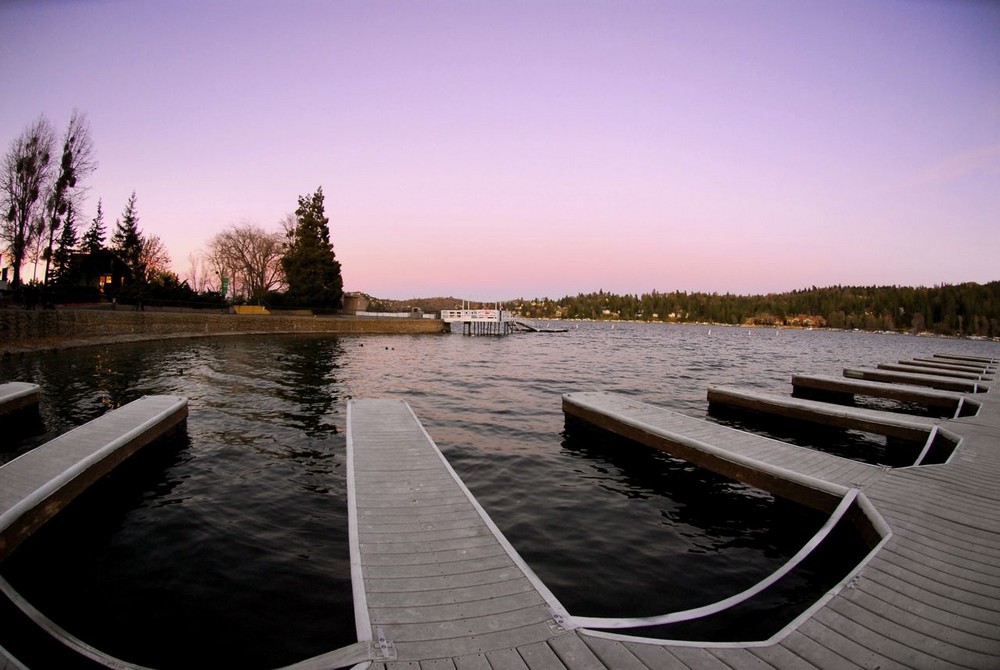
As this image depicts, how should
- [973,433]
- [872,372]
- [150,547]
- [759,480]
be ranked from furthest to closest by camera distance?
1. [872,372]
2. [973,433]
3. [759,480]
4. [150,547]

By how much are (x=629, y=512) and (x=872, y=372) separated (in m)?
19.6

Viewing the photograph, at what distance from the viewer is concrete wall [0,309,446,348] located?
2402 cm

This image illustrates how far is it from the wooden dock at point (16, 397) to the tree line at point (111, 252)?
2312 centimetres

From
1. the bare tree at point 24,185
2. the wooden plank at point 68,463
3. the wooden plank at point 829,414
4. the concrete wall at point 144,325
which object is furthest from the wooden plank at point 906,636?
the bare tree at point 24,185

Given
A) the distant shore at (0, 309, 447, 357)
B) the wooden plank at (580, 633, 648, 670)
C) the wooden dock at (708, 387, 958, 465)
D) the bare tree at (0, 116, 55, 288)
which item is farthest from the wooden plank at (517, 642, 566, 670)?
the bare tree at (0, 116, 55, 288)

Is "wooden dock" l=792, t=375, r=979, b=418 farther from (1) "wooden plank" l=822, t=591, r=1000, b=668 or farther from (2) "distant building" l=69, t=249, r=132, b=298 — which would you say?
(2) "distant building" l=69, t=249, r=132, b=298

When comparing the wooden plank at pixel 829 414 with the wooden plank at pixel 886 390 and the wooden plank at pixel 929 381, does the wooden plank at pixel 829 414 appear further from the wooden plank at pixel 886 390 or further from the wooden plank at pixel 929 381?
the wooden plank at pixel 929 381

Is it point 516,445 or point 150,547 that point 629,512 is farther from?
point 150,547

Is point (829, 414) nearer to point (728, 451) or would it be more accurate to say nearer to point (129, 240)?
point (728, 451)

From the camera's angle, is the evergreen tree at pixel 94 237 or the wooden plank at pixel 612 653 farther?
the evergreen tree at pixel 94 237

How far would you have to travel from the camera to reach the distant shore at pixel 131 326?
23359 mm

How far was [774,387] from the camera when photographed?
23.8 metres

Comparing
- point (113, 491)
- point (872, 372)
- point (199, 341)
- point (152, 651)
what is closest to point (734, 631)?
point (152, 651)

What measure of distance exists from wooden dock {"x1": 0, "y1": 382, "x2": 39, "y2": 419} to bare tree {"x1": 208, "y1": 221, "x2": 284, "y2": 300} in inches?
2184
